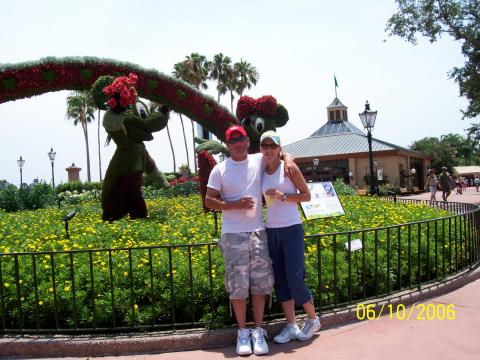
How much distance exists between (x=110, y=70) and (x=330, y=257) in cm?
778

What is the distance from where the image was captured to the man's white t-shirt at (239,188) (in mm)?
3852

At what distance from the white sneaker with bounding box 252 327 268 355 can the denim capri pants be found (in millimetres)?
311

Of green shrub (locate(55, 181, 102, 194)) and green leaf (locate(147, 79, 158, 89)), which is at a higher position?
green leaf (locate(147, 79, 158, 89))

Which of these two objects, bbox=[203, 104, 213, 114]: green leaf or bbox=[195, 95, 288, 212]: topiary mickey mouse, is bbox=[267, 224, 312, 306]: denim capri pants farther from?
bbox=[203, 104, 213, 114]: green leaf

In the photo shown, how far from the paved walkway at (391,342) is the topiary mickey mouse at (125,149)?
597 centimetres

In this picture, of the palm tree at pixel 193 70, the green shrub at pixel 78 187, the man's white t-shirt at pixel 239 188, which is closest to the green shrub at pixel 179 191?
the man's white t-shirt at pixel 239 188

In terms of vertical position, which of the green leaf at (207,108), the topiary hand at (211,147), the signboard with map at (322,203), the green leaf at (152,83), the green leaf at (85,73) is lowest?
the signboard with map at (322,203)

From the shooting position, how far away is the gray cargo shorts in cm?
382

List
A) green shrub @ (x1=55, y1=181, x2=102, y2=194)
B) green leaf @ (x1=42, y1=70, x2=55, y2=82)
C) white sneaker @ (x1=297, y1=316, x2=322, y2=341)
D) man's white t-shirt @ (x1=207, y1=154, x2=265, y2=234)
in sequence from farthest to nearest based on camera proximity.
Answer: green shrub @ (x1=55, y1=181, x2=102, y2=194) → green leaf @ (x1=42, y1=70, x2=55, y2=82) → white sneaker @ (x1=297, y1=316, x2=322, y2=341) → man's white t-shirt @ (x1=207, y1=154, x2=265, y2=234)

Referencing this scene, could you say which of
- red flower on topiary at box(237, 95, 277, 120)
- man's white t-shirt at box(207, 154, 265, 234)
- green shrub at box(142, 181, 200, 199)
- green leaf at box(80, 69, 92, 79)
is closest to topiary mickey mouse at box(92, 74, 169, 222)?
green leaf at box(80, 69, 92, 79)

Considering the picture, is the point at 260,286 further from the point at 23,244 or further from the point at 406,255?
the point at 23,244

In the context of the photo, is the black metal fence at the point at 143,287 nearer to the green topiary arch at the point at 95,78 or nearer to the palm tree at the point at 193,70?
the green topiary arch at the point at 95,78

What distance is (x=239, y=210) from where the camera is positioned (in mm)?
3846

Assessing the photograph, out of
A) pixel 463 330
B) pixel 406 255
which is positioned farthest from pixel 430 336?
pixel 406 255
